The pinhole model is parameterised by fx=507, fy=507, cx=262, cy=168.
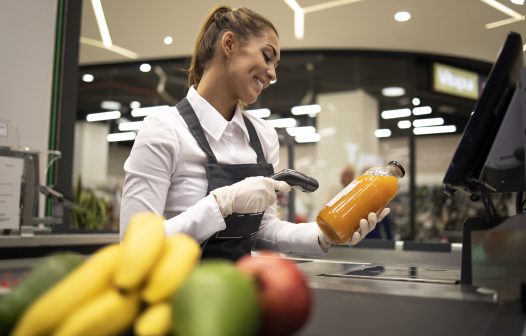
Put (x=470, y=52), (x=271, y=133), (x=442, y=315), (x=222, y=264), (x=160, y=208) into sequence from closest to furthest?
(x=222, y=264)
(x=442, y=315)
(x=160, y=208)
(x=271, y=133)
(x=470, y=52)

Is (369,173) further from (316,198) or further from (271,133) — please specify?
(316,198)

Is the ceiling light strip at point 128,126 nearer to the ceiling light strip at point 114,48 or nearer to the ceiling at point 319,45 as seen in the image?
the ceiling at point 319,45

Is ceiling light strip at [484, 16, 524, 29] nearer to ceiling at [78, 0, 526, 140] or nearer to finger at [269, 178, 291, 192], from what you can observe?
ceiling at [78, 0, 526, 140]

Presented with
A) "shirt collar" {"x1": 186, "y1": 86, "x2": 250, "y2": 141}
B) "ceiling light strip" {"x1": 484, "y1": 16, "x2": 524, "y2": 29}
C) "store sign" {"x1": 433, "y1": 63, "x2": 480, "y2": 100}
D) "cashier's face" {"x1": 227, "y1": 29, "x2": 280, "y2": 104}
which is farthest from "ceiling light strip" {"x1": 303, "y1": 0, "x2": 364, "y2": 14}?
"shirt collar" {"x1": 186, "y1": 86, "x2": 250, "y2": 141}

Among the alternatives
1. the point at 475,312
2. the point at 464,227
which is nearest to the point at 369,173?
the point at 464,227

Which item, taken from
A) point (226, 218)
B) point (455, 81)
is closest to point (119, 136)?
point (455, 81)

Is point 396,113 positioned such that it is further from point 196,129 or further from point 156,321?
point 156,321

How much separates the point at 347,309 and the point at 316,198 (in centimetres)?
685

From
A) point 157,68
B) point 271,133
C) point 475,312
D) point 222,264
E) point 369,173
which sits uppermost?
point 157,68

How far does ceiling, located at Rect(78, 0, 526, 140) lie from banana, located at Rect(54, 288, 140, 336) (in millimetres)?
4980

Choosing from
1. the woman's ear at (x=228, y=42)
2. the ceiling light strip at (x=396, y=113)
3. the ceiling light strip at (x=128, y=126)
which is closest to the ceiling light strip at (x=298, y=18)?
the ceiling light strip at (x=396, y=113)

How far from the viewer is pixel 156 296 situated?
467mm

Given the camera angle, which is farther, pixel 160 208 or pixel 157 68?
pixel 157 68

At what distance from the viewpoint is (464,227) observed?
111 cm
